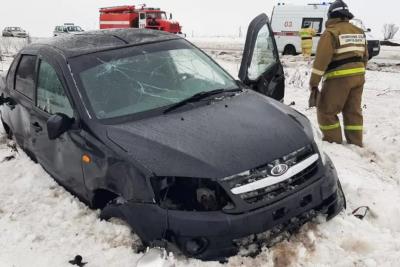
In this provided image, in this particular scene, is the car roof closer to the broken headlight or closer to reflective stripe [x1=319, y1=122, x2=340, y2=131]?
the broken headlight

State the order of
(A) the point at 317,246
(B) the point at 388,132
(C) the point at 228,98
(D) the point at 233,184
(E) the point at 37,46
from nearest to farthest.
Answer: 1. (D) the point at 233,184
2. (A) the point at 317,246
3. (C) the point at 228,98
4. (E) the point at 37,46
5. (B) the point at 388,132

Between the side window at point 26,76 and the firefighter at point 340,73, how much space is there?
10.3 feet

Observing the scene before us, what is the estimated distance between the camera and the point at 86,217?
347 cm

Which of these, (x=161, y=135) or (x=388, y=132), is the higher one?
(x=161, y=135)

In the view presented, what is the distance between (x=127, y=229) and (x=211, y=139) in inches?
35.7

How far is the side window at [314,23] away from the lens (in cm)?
1756

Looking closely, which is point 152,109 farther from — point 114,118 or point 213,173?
point 213,173

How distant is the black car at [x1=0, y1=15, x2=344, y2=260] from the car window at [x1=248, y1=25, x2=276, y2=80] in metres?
0.03

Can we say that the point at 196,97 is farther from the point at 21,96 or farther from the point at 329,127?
the point at 329,127

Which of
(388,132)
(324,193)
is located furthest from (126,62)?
(388,132)

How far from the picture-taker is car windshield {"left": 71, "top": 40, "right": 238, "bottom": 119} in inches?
137

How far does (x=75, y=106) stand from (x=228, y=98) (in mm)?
1246

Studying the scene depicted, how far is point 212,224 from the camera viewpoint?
2648mm

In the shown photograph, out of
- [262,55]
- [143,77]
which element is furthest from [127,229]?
[262,55]
